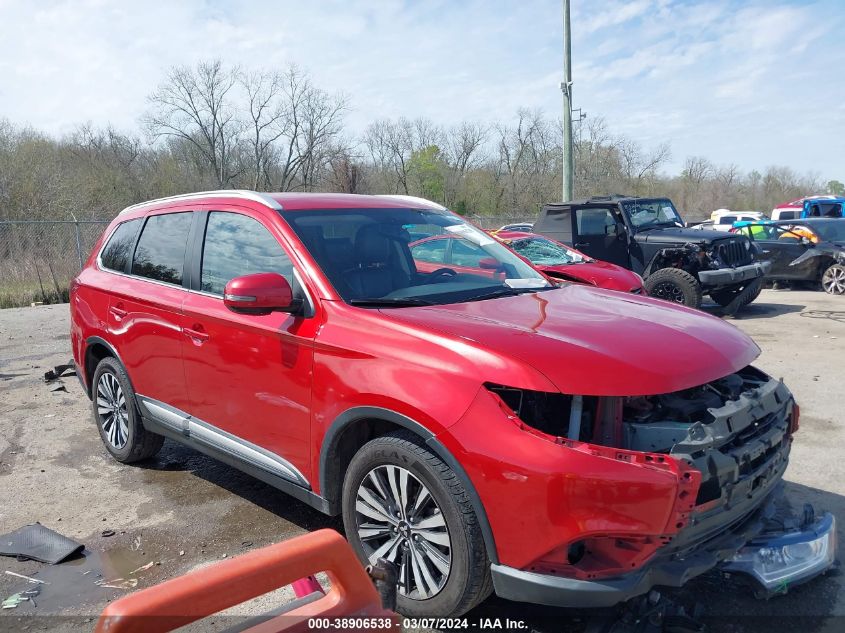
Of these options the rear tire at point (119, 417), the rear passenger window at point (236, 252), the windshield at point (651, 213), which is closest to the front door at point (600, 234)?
the windshield at point (651, 213)

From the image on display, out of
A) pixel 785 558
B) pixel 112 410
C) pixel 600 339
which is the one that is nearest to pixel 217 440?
pixel 112 410

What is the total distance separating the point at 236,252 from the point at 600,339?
212 cm

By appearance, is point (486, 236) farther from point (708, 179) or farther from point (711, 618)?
point (708, 179)

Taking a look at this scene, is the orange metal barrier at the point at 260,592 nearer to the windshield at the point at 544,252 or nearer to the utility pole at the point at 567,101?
the windshield at the point at 544,252

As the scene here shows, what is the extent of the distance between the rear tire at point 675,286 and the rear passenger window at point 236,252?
8213 mm

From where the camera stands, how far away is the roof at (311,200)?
3809 mm

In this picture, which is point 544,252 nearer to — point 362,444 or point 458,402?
point 362,444

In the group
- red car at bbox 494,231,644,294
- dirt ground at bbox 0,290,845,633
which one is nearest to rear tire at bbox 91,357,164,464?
dirt ground at bbox 0,290,845,633

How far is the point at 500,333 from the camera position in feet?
9.20

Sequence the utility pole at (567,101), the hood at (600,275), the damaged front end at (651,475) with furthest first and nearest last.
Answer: the utility pole at (567,101)
the hood at (600,275)
the damaged front end at (651,475)

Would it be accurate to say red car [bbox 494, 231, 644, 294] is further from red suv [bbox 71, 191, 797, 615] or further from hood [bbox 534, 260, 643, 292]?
red suv [bbox 71, 191, 797, 615]

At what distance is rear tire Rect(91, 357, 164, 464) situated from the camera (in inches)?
186

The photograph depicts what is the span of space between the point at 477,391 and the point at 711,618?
149cm

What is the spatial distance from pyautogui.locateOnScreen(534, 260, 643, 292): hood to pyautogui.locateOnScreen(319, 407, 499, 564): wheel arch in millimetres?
5789
